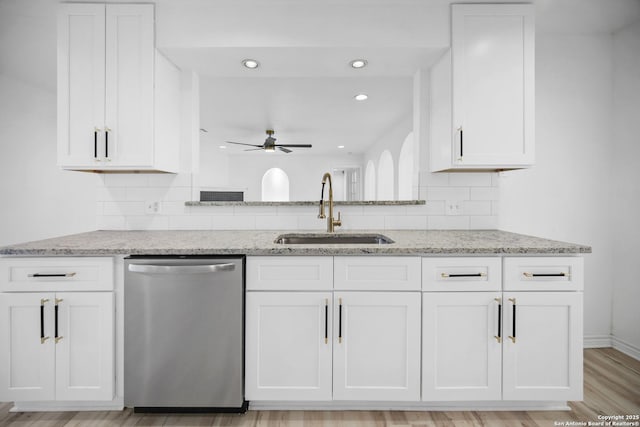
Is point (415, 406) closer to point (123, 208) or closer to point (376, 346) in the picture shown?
point (376, 346)

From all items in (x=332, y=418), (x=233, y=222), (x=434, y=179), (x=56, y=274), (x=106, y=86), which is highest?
(x=106, y=86)

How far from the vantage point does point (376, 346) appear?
1603 millimetres

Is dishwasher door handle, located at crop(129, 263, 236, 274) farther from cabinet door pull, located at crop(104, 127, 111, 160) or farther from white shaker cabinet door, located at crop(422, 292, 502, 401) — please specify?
white shaker cabinet door, located at crop(422, 292, 502, 401)

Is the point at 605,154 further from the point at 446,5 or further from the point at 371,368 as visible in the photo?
the point at 371,368

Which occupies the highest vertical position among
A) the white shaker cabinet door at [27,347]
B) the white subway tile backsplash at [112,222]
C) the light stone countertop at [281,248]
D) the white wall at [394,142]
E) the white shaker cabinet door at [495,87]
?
the white wall at [394,142]

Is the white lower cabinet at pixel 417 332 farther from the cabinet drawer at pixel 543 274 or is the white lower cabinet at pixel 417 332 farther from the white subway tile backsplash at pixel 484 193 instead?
the white subway tile backsplash at pixel 484 193

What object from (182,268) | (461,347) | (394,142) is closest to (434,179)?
(461,347)

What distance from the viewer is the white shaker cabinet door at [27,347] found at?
1.58 metres

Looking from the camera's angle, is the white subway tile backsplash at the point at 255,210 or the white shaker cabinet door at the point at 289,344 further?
the white subway tile backsplash at the point at 255,210

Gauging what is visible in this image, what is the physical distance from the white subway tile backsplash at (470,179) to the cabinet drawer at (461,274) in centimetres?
86

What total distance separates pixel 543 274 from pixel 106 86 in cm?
→ 264

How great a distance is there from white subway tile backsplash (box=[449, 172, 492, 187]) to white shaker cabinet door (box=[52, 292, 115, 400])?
87.0 inches

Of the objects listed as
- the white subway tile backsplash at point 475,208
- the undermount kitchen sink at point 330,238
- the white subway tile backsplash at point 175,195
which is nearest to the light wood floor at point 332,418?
the undermount kitchen sink at point 330,238

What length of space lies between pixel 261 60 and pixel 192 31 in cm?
45
